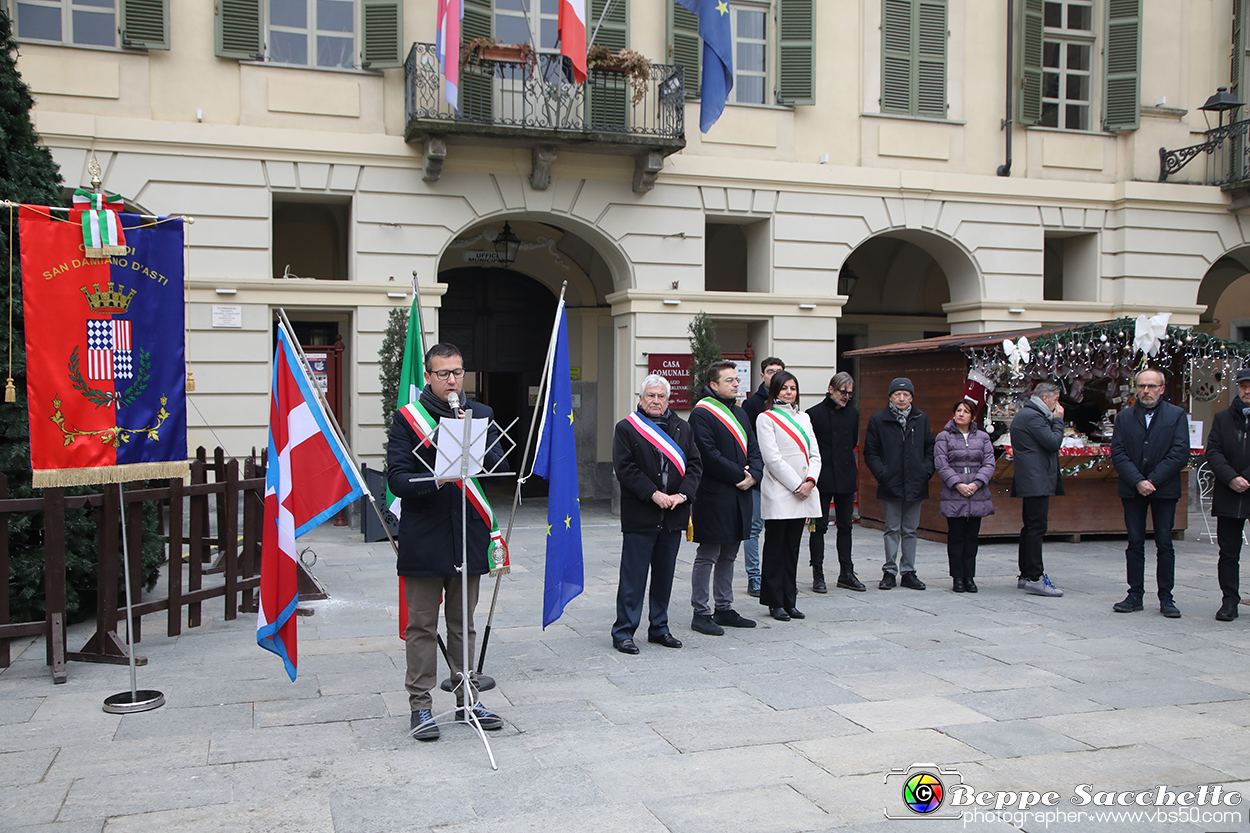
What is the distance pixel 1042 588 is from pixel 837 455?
2105 mm

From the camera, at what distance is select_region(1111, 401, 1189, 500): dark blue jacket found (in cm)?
805

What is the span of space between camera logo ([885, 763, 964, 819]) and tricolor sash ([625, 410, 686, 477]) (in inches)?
110

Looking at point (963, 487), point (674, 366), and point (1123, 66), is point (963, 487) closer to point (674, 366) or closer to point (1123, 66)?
point (674, 366)

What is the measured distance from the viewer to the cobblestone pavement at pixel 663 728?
13.7ft

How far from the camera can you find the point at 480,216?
46.9 ft

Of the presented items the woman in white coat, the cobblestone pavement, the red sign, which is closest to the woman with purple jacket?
the cobblestone pavement

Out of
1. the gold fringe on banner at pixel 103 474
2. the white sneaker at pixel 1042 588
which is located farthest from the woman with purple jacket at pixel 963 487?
the gold fringe on banner at pixel 103 474

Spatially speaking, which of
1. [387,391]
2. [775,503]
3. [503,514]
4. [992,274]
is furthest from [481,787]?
[992,274]

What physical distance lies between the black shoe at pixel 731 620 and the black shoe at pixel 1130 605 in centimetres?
303

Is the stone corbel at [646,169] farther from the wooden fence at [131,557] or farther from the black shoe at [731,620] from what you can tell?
the black shoe at [731,620]

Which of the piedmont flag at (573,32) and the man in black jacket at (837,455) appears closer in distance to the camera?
the man in black jacket at (837,455)

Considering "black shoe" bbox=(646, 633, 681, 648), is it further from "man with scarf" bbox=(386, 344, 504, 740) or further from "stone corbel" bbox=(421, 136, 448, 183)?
"stone corbel" bbox=(421, 136, 448, 183)

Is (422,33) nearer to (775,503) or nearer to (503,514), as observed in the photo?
(503,514)

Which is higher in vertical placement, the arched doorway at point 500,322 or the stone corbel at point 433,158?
the stone corbel at point 433,158
